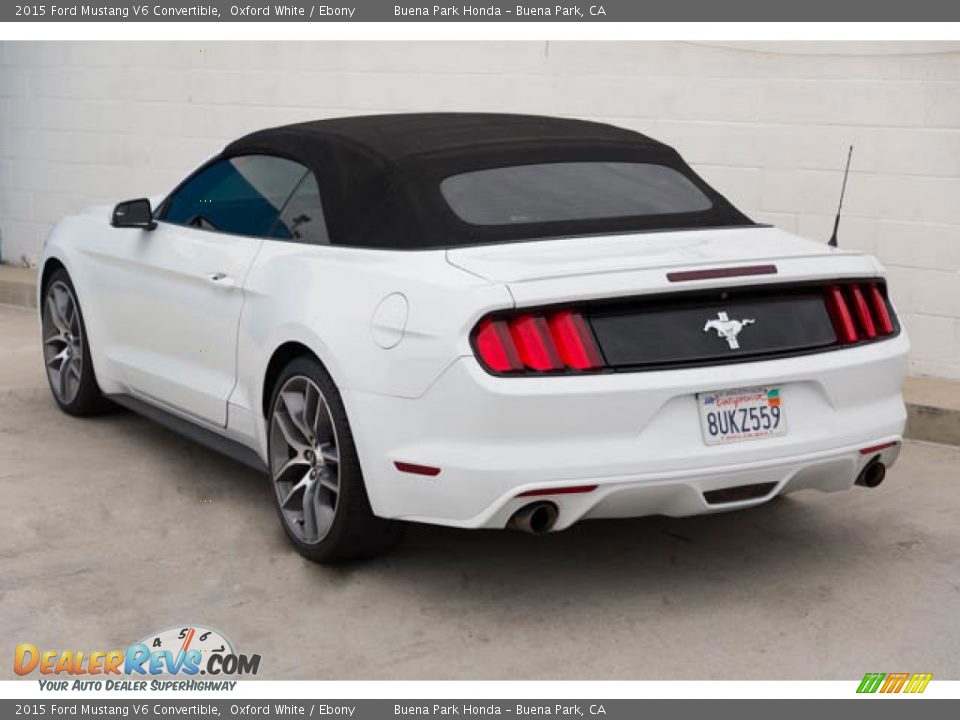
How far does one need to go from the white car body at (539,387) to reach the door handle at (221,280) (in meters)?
0.13

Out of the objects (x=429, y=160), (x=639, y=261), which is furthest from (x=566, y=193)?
(x=639, y=261)

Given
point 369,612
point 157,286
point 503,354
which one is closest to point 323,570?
point 369,612

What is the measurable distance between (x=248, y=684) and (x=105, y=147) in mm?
8357

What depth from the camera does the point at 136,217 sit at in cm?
683

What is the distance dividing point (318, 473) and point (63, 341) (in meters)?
2.82

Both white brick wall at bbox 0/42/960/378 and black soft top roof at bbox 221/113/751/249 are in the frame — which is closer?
black soft top roof at bbox 221/113/751/249

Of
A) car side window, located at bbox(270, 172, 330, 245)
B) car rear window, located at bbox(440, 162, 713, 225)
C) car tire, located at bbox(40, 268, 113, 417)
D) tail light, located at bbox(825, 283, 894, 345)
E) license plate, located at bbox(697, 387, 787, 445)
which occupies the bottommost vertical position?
car tire, located at bbox(40, 268, 113, 417)

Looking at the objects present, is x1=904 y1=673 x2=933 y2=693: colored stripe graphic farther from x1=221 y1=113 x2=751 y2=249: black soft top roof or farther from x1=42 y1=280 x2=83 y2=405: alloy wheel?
x1=42 y1=280 x2=83 y2=405: alloy wheel

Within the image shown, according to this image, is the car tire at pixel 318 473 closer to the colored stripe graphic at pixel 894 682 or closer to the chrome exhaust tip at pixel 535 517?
the chrome exhaust tip at pixel 535 517

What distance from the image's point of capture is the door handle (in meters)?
6.02
